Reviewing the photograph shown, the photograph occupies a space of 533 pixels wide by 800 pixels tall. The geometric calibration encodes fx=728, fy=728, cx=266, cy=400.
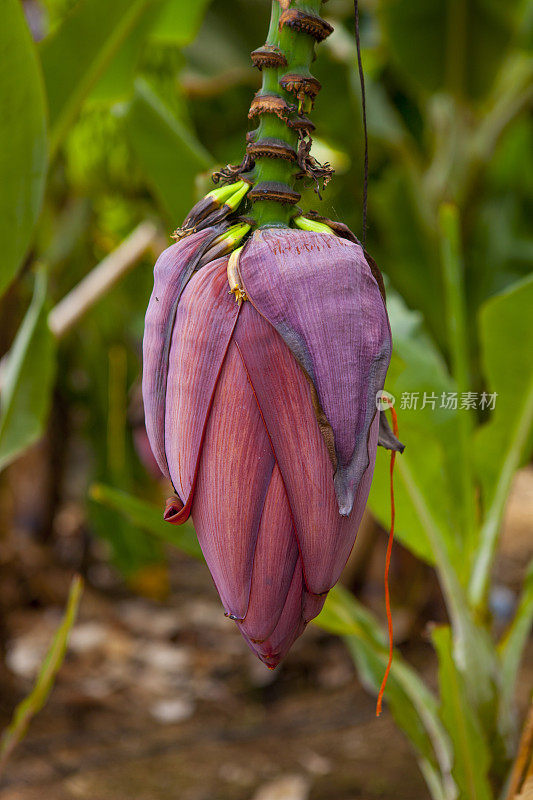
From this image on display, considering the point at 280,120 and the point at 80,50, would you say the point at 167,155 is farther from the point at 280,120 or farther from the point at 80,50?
the point at 280,120

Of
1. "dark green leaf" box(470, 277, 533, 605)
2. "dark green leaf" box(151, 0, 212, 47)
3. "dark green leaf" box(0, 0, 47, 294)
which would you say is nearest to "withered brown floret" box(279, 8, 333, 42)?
"dark green leaf" box(0, 0, 47, 294)

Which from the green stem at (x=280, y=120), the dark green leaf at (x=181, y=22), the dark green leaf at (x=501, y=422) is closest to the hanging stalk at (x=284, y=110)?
the green stem at (x=280, y=120)

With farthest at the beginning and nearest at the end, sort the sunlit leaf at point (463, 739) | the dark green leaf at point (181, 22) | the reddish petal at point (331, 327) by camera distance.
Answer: the dark green leaf at point (181, 22)
the sunlit leaf at point (463, 739)
the reddish petal at point (331, 327)

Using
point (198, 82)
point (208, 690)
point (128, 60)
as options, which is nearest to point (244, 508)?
point (128, 60)

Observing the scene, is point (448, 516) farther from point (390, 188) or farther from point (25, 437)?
point (390, 188)

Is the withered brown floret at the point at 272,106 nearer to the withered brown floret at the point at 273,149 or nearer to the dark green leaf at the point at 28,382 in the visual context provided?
the withered brown floret at the point at 273,149
